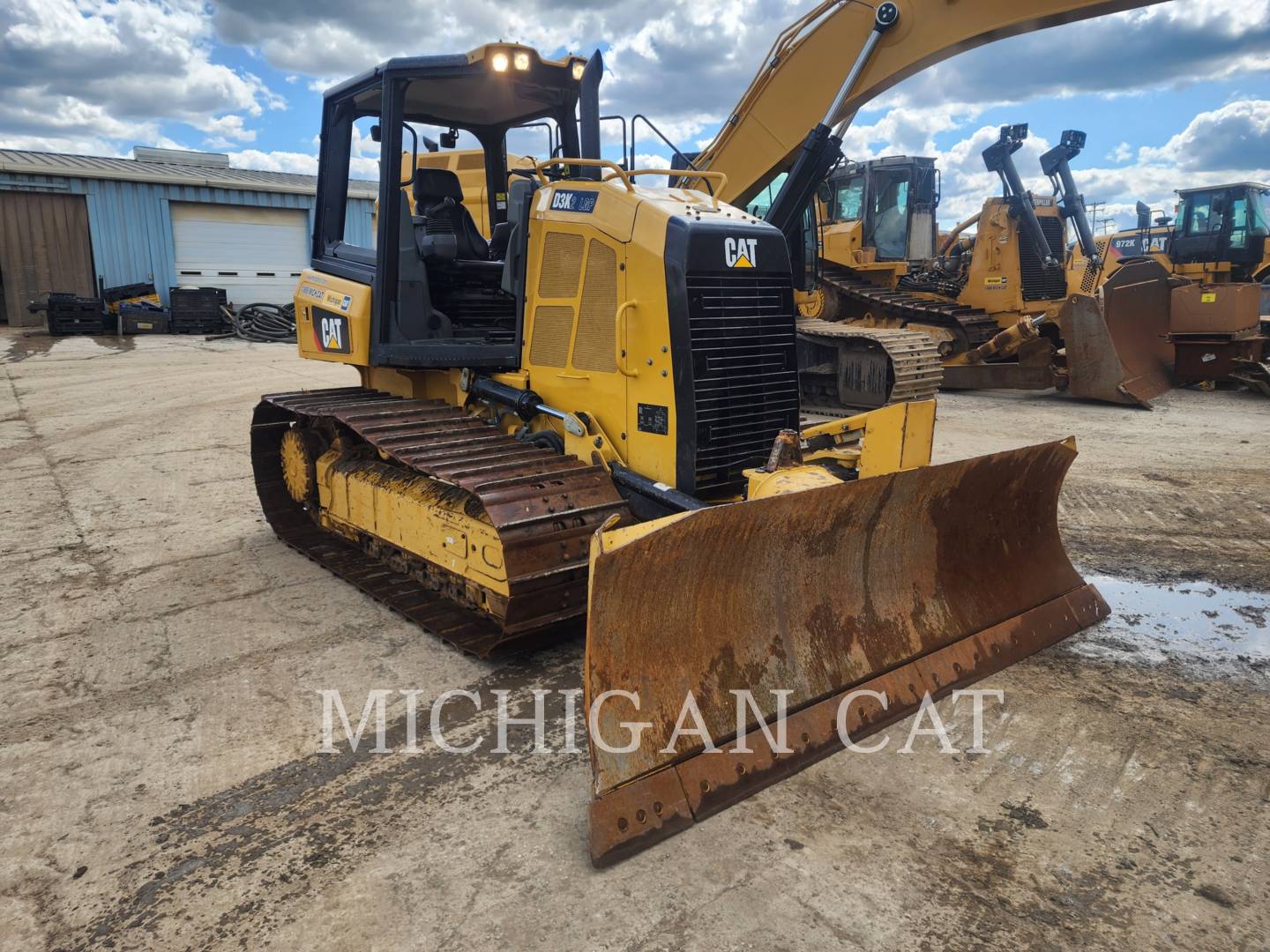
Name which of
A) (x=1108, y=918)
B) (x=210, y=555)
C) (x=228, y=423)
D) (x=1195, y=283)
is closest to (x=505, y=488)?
(x=1108, y=918)

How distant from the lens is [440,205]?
16.6 feet

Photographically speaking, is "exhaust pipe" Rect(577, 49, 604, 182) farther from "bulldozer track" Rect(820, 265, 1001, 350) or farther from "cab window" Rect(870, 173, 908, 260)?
"cab window" Rect(870, 173, 908, 260)

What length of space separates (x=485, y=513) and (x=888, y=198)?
1235cm

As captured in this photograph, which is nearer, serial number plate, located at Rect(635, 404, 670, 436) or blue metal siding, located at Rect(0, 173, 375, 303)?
serial number plate, located at Rect(635, 404, 670, 436)

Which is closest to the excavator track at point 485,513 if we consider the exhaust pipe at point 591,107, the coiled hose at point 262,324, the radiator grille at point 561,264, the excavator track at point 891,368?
the radiator grille at point 561,264

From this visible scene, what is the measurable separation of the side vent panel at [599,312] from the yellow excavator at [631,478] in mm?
16

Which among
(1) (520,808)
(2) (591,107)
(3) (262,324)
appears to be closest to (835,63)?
(2) (591,107)

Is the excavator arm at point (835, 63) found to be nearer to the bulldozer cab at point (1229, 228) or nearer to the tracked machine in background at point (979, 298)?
the tracked machine in background at point (979, 298)

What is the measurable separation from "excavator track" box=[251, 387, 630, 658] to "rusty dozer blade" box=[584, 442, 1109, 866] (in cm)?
81

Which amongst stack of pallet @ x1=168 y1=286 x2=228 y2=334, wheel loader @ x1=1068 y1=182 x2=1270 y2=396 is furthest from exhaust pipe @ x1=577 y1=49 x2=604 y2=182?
stack of pallet @ x1=168 y1=286 x2=228 y2=334

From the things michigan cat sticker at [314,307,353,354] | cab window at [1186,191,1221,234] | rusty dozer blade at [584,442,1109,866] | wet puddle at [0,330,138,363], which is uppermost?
cab window at [1186,191,1221,234]

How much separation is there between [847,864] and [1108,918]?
670 mm

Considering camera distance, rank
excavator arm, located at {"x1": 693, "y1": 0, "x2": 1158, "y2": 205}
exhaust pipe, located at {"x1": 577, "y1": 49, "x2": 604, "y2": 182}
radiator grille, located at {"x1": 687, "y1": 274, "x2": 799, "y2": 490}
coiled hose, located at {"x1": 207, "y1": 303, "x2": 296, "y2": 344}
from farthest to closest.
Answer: coiled hose, located at {"x1": 207, "y1": 303, "x2": 296, "y2": 344}, excavator arm, located at {"x1": 693, "y1": 0, "x2": 1158, "y2": 205}, exhaust pipe, located at {"x1": 577, "y1": 49, "x2": 604, "y2": 182}, radiator grille, located at {"x1": 687, "y1": 274, "x2": 799, "y2": 490}

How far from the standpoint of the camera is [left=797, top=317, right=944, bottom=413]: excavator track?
968 centimetres
